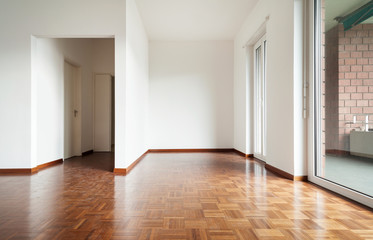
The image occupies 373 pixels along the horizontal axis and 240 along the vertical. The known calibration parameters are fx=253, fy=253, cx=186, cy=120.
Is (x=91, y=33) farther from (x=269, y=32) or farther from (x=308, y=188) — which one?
(x=308, y=188)

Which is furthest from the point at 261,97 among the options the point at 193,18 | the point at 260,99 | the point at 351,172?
the point at 351,172

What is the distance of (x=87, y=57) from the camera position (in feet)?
21.7

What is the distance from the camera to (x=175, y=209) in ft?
7.26

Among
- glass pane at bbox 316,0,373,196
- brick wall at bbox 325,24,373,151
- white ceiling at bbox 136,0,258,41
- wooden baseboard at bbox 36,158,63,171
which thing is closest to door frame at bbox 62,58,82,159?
wooden baseboard at bbox 36,158,63,171

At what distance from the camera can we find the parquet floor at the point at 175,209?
1.74 meters

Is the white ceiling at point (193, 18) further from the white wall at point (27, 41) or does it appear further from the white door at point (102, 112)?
the white door at point (102, 112)

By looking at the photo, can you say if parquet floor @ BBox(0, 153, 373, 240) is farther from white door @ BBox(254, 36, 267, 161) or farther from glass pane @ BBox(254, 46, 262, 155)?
glass pane @ BBox(254, 46, 262, 155)

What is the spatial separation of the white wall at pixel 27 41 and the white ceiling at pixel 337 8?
2.86m

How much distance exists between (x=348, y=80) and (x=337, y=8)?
864 millimetres

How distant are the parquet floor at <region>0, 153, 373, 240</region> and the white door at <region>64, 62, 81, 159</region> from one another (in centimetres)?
Result: 224

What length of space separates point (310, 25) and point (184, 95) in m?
4.23

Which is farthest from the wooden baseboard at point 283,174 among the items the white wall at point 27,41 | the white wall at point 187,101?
the white wall at point 187,101

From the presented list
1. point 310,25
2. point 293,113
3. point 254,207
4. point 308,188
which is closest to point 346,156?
point 308,188

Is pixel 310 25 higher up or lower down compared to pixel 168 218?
higher up
